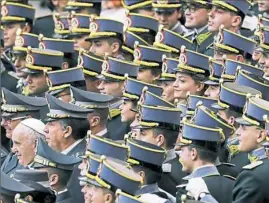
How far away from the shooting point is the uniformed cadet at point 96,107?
1498 cm

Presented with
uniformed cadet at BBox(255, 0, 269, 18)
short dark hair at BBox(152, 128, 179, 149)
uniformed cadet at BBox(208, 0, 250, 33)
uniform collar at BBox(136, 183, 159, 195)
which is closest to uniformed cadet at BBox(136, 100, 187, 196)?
short dark hair at BBox(152, 128, 179, 149)

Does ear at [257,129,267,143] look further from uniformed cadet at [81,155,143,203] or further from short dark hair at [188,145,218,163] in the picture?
uniformed cadet at [81,155,143,203]

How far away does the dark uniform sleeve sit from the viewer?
12.3 m

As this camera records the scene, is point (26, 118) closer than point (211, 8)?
Yes

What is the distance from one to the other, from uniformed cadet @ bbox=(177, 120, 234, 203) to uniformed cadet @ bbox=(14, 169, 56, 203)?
1.07 metres

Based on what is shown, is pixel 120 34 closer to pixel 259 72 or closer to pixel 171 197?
pixel 259 72

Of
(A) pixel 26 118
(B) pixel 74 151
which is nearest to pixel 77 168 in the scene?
(B) pixel 74 151

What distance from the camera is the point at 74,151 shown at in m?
14.5

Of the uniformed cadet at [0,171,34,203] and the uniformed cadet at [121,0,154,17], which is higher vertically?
Result: the uniformed cadet at [121,0,154,17]

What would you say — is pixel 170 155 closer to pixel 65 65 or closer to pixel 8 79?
pixel 65 65

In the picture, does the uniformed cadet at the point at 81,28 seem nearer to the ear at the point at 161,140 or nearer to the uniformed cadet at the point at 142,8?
the uniformed cadet at the point at 142,8

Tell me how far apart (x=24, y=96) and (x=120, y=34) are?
164 centimetres

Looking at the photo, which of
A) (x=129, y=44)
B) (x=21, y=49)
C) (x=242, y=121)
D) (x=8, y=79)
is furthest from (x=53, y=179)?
(x=8, y=79)

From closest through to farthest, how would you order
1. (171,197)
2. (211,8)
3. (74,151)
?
(171,197), (74,151), (211,8)
